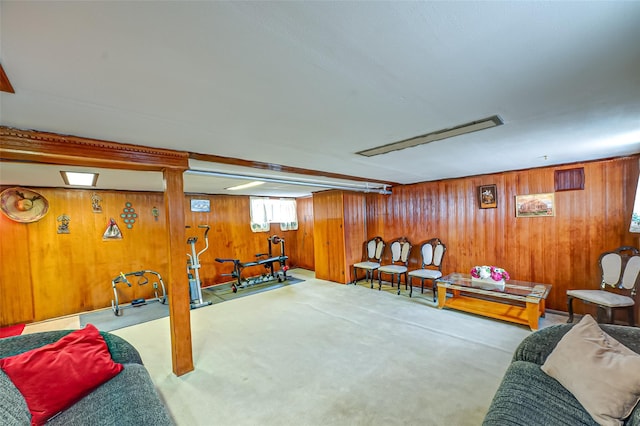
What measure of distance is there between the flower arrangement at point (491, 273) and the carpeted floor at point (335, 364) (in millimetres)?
656

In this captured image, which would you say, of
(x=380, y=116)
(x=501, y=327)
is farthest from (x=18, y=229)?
(x=501, y=327)

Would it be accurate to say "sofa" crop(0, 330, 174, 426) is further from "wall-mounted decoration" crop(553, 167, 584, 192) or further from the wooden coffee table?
"wall-mounted decoration" crop(553, 167, 584, 192)

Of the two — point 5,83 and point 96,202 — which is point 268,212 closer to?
point 96,202

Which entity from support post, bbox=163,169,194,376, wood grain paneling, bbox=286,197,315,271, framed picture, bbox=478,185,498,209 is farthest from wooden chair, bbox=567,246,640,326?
wood grain paneling, bbox=286,197,315,271

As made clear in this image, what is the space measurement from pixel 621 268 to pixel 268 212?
622 cm

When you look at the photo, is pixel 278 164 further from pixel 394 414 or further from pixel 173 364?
pixel 394 414

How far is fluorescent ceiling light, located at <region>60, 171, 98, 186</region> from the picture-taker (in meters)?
3.44

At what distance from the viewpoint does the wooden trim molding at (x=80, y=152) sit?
1812 millimetres

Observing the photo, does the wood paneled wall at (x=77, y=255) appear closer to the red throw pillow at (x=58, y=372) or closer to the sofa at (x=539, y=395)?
the red throw pillow at (x=58, y=372)

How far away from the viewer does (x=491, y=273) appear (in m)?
3.97

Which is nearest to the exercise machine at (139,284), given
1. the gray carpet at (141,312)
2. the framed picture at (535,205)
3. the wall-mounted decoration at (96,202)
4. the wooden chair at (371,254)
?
the gray carpet at (141,312)

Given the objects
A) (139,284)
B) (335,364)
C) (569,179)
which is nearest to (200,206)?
(139,284)

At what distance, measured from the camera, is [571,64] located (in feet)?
3.96

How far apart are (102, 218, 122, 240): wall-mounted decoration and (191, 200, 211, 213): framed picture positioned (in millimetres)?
1441
